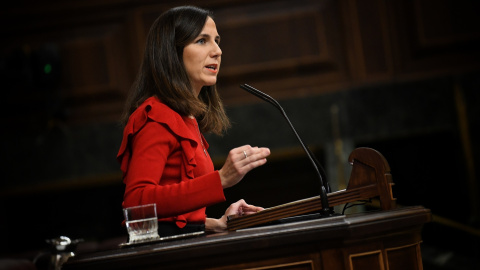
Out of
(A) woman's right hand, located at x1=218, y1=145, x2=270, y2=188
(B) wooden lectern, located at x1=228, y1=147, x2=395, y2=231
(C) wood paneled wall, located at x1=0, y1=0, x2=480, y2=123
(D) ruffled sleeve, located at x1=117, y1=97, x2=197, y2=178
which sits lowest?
(B) wooden lectern, located at x1=228, y1=147, x2=395, y2=231

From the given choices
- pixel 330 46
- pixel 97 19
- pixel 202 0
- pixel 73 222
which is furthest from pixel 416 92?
pixel 73 222

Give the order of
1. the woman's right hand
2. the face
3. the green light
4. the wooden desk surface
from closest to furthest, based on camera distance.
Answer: the wooden desk surface
the woman's right hand
the face
the green light

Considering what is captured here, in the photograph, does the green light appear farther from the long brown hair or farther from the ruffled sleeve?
the ruffled sleeve

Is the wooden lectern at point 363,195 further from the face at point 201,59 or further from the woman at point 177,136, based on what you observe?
the face at point 201,59

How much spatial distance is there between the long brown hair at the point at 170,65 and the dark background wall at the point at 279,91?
2.03 metres

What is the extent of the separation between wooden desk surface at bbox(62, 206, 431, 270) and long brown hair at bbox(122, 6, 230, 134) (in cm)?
57

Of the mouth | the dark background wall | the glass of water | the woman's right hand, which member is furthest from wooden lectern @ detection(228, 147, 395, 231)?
the dark background wall

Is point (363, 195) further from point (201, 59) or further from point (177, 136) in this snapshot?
point (201, 59)

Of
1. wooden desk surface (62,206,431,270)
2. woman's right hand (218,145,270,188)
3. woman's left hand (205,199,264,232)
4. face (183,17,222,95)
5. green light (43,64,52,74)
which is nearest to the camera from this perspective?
wooden desk surface (62,206,431,270)

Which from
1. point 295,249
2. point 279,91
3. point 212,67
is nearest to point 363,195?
point 295,249

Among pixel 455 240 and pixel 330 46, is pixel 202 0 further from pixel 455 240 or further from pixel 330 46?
pixel 455 240

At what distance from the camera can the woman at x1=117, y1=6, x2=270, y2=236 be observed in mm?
1511

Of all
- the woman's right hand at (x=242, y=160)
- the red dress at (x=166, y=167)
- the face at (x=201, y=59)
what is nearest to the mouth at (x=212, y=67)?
the face at (x=201, y=59)

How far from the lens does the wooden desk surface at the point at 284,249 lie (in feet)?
4.13
